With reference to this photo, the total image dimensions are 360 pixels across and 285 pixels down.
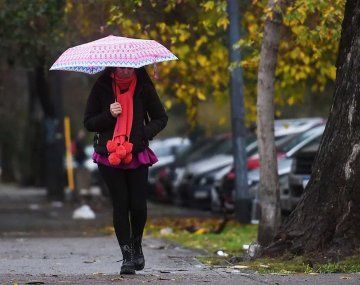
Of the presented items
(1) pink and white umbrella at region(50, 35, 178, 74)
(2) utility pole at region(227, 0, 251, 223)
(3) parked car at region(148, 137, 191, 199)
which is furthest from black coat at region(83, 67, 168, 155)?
(3) parked car at region(148, 137, 191, 199)

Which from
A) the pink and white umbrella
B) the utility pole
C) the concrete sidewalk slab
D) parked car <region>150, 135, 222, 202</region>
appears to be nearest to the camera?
the concrete sidewalk slab

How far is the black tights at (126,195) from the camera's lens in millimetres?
9078

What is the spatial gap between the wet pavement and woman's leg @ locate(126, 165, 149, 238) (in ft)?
1.46

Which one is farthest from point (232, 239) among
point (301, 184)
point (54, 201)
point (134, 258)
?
point (54, 201)

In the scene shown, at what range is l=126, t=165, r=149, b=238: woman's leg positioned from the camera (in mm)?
9102

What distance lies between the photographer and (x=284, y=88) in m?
18.8

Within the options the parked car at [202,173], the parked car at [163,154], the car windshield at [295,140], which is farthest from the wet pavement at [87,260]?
the parked car at [163,154]

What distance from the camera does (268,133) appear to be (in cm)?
1278

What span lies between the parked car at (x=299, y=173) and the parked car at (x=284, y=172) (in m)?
0.54

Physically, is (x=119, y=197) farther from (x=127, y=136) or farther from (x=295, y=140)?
(x=295, y=140)

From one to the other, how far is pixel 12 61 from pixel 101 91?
35.1ft

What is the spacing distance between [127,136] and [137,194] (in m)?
0.52

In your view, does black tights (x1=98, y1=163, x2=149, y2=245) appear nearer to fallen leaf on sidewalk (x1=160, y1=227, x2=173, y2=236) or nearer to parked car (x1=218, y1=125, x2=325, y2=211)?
fallen leaf on sidewalk (x1=160, y1=227, x2=173, y2=236)

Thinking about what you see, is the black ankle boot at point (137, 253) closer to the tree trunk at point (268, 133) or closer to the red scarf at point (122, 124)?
the red scarf at point (122, 124)
